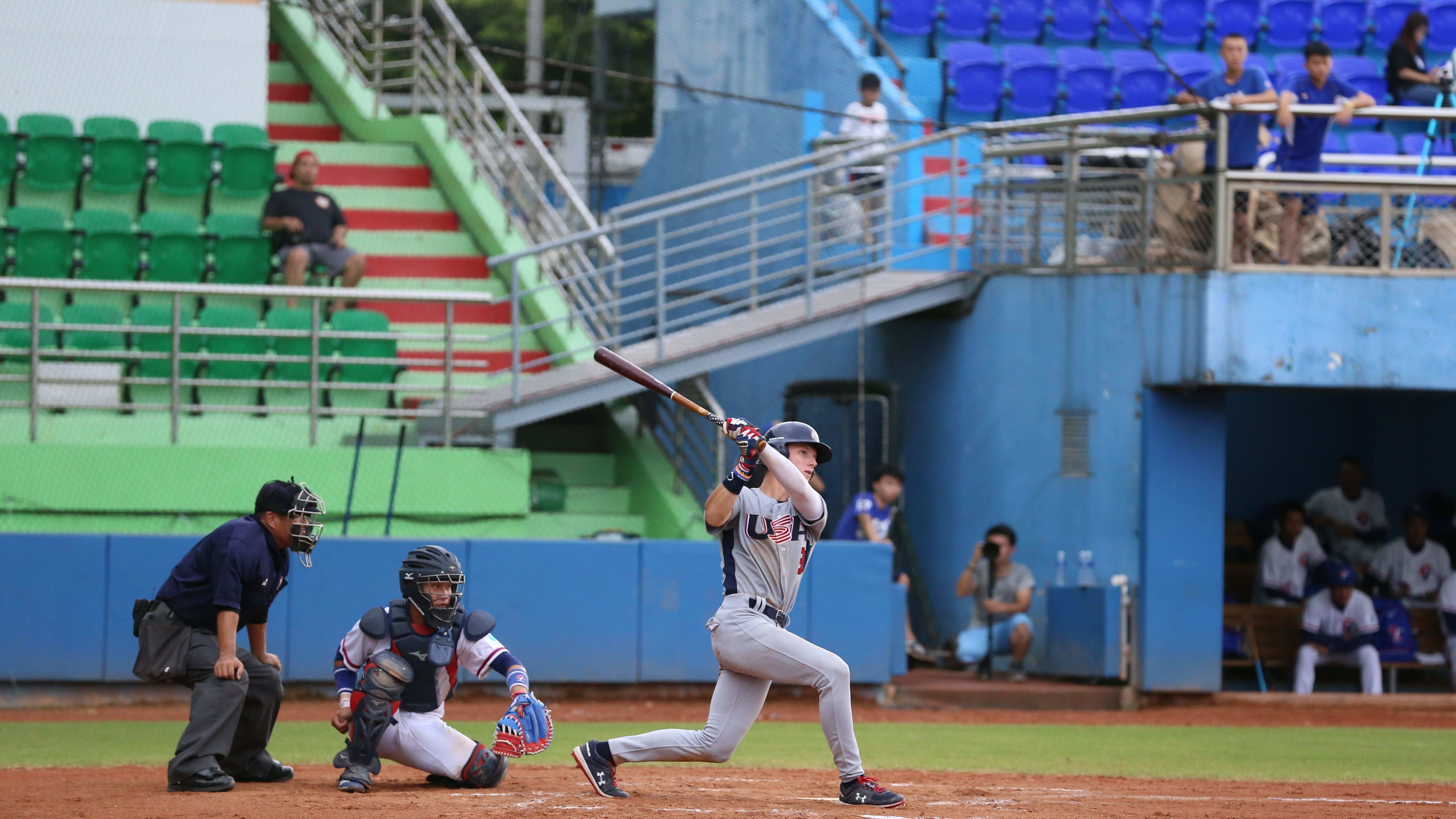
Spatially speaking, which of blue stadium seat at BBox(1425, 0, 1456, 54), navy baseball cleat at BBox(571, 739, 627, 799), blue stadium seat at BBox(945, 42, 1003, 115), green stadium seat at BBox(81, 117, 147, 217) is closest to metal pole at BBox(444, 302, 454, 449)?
green stadium seat at BBox(81, 117, 147, 217)

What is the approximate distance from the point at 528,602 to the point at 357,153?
8.22m

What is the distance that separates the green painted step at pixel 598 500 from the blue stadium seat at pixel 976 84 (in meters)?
6.97

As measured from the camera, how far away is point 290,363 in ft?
51.4

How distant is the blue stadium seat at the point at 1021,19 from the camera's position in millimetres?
21609

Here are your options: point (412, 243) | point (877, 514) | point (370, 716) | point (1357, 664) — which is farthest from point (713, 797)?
point (412, 243)

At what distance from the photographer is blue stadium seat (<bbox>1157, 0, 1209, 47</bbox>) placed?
867 inches

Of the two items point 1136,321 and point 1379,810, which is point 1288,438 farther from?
point 1379,810

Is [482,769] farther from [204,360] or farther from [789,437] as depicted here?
[204,360]

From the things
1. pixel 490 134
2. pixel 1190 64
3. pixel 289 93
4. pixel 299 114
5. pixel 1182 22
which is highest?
pixel 1182 22

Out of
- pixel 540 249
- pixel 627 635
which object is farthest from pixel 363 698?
pixel 540 249

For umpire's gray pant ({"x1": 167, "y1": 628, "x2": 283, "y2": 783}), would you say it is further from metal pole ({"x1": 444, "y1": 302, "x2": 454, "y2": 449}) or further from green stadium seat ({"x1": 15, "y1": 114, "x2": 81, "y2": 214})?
green stadium seat ({"x1": 15, "y1": 114, "x2": 81, "y2": 214})

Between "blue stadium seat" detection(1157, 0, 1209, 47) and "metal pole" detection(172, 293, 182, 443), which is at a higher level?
"blue stadium seat" detection(1157, 0, 1209, 47)

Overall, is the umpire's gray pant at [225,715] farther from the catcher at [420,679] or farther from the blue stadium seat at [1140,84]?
the blue stadium seat at [1140,84]

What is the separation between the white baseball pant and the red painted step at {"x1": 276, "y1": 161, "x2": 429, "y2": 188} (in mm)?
11114
